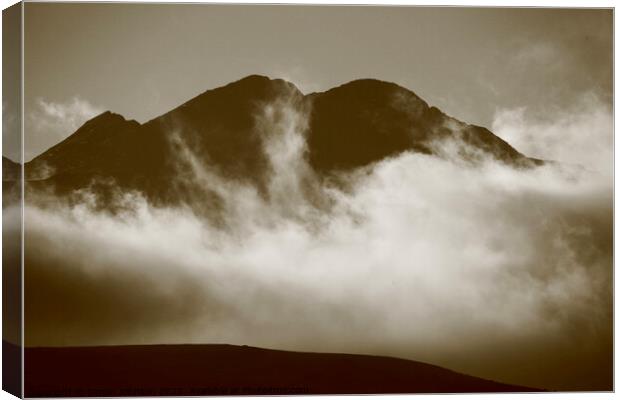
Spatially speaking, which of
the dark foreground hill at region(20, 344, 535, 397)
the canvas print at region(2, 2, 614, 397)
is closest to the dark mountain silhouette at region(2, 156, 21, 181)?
the canvas print at region(2, 2, 614, 397)

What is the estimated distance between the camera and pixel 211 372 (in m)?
8.27

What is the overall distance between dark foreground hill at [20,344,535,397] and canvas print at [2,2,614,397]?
2 centimetres

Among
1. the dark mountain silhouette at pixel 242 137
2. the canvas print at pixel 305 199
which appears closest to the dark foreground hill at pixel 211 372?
the canvas print at pixel 305 199

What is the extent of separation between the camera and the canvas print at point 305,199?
26.9 ft

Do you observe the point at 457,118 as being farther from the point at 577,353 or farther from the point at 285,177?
the point at 577,353

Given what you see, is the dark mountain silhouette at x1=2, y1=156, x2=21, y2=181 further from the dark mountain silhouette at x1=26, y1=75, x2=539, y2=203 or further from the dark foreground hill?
the dark foreground hill

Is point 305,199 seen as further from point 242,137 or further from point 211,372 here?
point 211,372

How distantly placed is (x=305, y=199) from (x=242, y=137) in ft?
2.12

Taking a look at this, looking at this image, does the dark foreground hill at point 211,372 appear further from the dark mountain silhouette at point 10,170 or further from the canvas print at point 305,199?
the dark mountain silhouette at point 10,170

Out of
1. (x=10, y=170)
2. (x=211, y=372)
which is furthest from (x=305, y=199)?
(x=10, y=170)

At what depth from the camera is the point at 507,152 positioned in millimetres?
8484

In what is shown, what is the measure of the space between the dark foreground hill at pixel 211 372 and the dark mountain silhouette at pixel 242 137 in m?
1.16

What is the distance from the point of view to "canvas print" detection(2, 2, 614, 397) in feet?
26.9

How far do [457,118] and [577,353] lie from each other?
1981 millimetres
